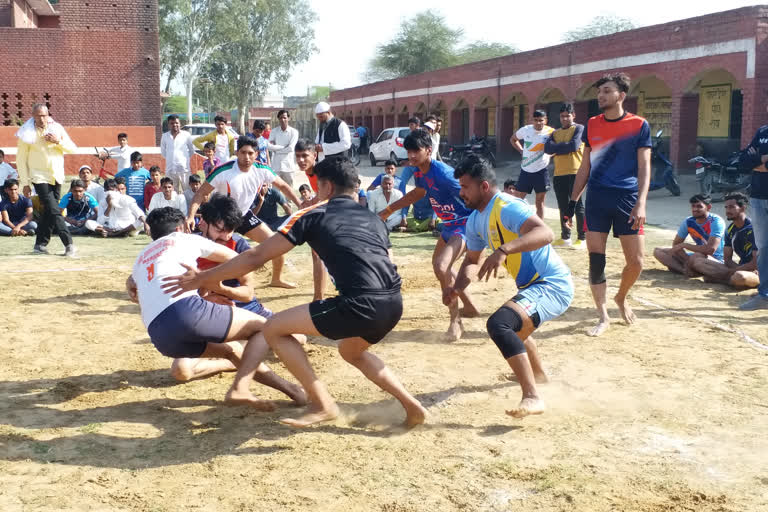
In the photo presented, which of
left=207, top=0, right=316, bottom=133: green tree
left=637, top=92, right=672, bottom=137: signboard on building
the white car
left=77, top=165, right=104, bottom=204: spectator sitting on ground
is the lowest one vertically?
left=77, top=165, right=104, bottom=204: spectator sitting on ground

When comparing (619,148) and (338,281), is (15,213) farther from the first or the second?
(338,281)

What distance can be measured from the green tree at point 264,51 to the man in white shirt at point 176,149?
137 ft

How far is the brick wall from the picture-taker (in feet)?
83.4

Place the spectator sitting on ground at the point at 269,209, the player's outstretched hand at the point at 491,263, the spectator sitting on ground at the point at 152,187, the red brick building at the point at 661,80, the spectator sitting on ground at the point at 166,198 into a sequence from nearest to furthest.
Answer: the player's outstretched hand at the point at 491,263
the spectator sitting on ground at the point at 269,209
the spectator sitting on ground at the point at 166,198
the spectator sitting on ground at the point at 152,187
the red brick building at the point at 661,80

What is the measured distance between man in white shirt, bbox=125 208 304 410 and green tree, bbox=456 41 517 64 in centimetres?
6276

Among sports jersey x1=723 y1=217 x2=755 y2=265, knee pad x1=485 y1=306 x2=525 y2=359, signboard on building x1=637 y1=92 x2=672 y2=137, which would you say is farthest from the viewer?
signboard on building x1=637 y1=92 x2=672 y2=137

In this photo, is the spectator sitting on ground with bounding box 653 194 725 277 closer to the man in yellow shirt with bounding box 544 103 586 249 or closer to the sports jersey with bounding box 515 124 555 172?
the man in yellow shirt with bounding box 544 103 586 249

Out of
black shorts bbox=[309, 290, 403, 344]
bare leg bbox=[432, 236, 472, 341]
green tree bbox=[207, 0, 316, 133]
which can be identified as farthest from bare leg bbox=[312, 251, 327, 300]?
green tree bbox=[207, 0, 316, 133]

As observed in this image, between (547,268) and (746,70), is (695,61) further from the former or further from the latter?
(547,268)

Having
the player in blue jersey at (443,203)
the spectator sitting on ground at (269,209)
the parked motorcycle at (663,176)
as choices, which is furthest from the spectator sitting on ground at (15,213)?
the parked motorcycle at (663,176)

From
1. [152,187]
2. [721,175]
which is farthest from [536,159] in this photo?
[721,175]

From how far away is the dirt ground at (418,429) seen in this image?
3.74 metres

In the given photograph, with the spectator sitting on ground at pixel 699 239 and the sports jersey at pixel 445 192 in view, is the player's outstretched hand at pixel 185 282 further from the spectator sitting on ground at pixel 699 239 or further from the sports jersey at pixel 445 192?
the spectator sitting on ground at pixel 699 239

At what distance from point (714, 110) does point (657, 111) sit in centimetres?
285
